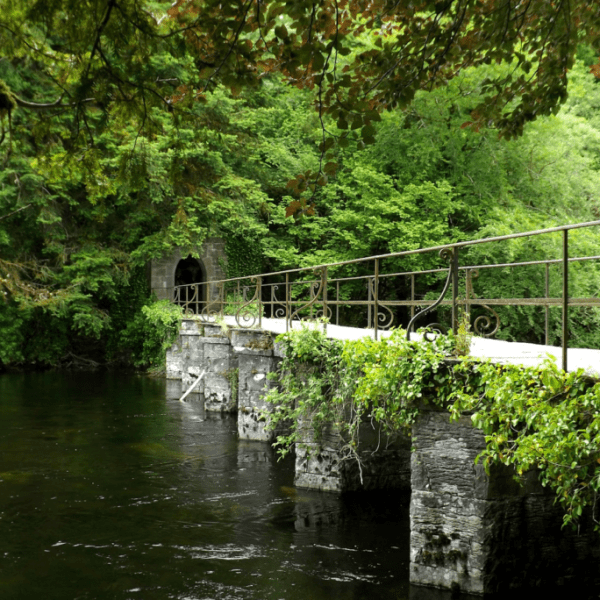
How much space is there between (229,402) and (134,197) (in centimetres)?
1011

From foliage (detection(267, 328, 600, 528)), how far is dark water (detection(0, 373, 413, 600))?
1.15 meters

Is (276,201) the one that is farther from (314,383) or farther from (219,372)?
(314,383)

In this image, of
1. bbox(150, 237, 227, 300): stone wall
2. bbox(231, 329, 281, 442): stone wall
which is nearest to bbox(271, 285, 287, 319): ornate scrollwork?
bbox(231, 329, 281, 442): stone wall

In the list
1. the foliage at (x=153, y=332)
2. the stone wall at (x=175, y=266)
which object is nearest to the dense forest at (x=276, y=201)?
the foliage at (x=153, y=332)

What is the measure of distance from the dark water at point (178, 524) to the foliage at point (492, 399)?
1.15 metres

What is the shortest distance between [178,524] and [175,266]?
55.0ft

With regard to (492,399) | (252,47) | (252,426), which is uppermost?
(252,47)

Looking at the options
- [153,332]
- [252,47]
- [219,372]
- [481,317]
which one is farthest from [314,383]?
[153,332]

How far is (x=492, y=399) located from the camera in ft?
16.5

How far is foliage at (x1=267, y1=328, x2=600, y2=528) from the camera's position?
425 centimetres

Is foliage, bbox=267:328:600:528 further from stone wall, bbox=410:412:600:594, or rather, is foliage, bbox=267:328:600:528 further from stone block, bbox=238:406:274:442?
stone block, bbox=238:406:274:442

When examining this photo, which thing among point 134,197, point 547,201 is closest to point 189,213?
point 134,197

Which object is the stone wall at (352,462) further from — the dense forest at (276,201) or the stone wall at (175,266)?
the stone wall at (175,266)

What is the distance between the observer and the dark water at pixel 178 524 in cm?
613
